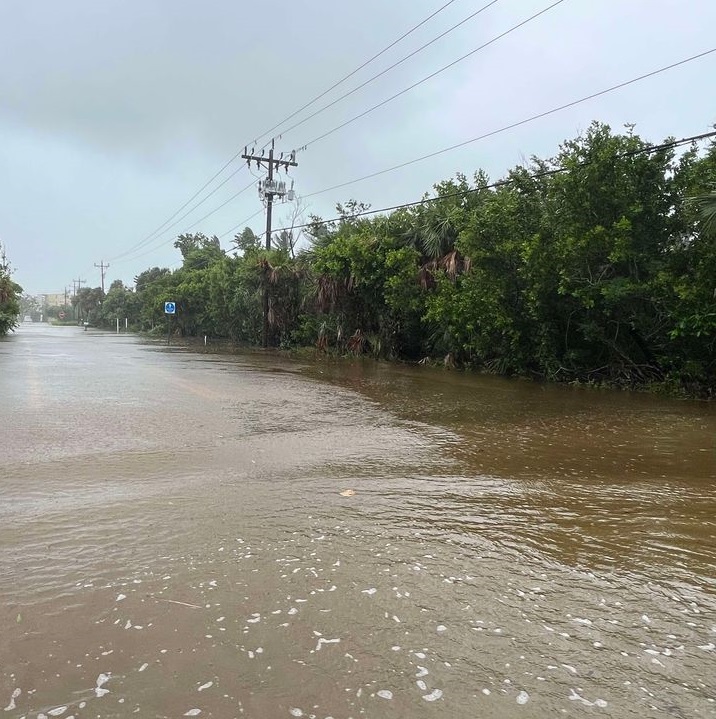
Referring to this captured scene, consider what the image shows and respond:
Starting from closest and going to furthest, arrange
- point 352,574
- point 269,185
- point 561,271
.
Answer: point 352,574 < point 561,271 < point 269,185

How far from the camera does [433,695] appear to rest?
2541 millimetres

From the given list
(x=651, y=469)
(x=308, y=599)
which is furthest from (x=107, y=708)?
(x=651, y=469)

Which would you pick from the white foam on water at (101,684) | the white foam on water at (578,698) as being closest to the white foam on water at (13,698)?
the white foam on water at (101,684)

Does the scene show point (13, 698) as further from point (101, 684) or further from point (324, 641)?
point (324, 641)

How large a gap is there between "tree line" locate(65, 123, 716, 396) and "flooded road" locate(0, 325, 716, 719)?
6307mm

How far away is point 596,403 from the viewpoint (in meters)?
12.2

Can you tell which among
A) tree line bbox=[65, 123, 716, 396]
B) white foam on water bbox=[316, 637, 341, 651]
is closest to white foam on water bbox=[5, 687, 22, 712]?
→ white foam on water bbox=[316, 637, 341, 651]

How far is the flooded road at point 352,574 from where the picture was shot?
102 inches

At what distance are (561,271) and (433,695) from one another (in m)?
13.1

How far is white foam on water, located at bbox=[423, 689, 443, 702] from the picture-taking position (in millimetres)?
2518

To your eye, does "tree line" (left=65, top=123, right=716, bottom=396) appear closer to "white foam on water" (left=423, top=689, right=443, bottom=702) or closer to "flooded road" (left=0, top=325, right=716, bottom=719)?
"flooded road" (left=0, top=325, right=716, bottom=719)

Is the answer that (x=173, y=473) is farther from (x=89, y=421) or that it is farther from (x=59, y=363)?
(x=59, y=363)

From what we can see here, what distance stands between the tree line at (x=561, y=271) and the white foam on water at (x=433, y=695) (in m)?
10.6

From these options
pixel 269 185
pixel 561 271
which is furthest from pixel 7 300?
pixel 561 271
